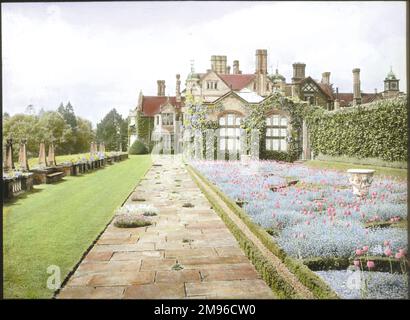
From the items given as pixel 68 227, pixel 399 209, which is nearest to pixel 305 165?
pixel 399 209

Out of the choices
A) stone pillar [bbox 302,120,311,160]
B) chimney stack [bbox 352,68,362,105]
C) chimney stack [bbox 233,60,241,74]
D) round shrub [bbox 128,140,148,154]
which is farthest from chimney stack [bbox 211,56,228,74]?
stone pillar [bbox 302,120,311,160]

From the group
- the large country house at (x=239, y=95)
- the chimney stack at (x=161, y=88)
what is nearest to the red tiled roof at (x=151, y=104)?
the large country house at (x=239, y=95)

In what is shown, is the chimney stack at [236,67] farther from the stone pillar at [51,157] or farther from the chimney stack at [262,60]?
the stone pillar at [51,157]

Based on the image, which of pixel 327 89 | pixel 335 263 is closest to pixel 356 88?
pixel 327 89

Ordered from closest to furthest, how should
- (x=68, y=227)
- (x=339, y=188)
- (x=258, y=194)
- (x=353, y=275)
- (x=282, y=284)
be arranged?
(x=282, y=284) < (x=353, y=275) < (x=68, y=227) < (x=339, y=188) < (x=258, y=194)

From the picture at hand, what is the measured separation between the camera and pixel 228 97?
6816mm

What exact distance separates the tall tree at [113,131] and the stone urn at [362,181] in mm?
3954

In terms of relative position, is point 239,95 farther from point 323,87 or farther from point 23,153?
point 23,153

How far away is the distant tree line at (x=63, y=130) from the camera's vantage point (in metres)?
4.97

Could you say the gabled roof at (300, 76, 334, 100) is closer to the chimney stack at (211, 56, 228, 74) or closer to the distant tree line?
the chimney stack at (211, 56, 228, 74)

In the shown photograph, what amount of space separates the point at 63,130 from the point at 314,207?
4.31 m

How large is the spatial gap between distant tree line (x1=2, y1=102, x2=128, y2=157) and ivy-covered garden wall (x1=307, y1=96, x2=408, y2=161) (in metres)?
3.53

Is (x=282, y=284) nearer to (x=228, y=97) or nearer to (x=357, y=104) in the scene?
(x=357, y=104)
